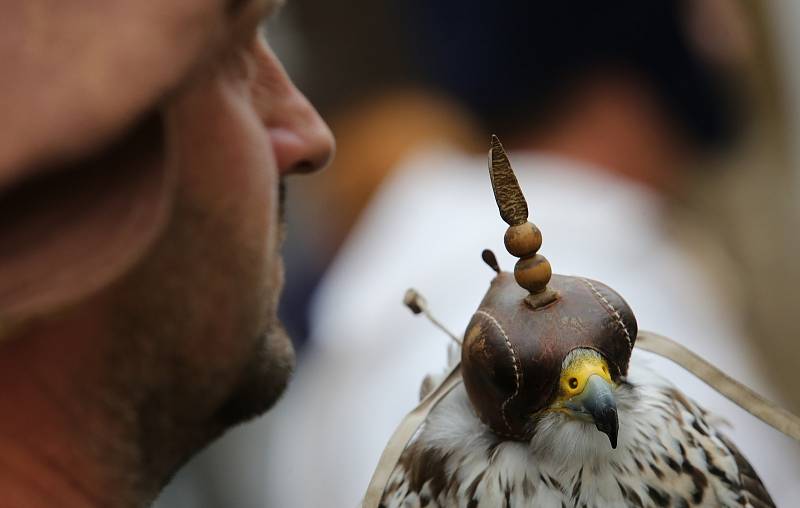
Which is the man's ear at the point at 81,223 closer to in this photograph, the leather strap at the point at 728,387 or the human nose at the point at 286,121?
the human nose at the point at 286,121

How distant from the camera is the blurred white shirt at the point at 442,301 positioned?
1254 millimetres

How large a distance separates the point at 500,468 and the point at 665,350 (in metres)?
0.18

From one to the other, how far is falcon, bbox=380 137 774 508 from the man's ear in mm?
248

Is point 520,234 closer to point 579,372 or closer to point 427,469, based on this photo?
point 579,372

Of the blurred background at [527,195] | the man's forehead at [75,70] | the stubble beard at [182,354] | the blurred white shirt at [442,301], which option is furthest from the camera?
the blurred background at [527,195]

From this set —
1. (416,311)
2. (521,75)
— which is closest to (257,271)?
(416,311)

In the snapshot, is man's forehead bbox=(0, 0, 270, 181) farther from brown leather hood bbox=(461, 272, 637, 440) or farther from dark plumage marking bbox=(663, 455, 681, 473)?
dark plumage marking bbox=(663, 455, 681, 473)

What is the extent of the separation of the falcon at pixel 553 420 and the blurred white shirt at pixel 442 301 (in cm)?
22

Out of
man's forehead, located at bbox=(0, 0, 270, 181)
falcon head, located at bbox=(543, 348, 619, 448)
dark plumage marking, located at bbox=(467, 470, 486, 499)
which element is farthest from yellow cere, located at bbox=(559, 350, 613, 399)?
man's forehead, located at bbox=(0, 0, 270, 181)

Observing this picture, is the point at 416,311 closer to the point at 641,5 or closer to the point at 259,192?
the point at 259,192

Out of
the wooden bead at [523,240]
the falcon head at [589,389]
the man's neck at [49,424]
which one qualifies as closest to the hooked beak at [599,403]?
the falcon head at [589,389]

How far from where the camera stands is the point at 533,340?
0.69m

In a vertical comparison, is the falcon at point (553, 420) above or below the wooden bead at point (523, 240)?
below

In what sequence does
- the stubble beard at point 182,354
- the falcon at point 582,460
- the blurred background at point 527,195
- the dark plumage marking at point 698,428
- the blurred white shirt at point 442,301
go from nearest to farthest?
the stubble beard at point 182,354, the falcon at point 582,460, the dark plumage marking at point 698,428, the blurred white shirt at point 442,301, the blurred background at point 527,195
